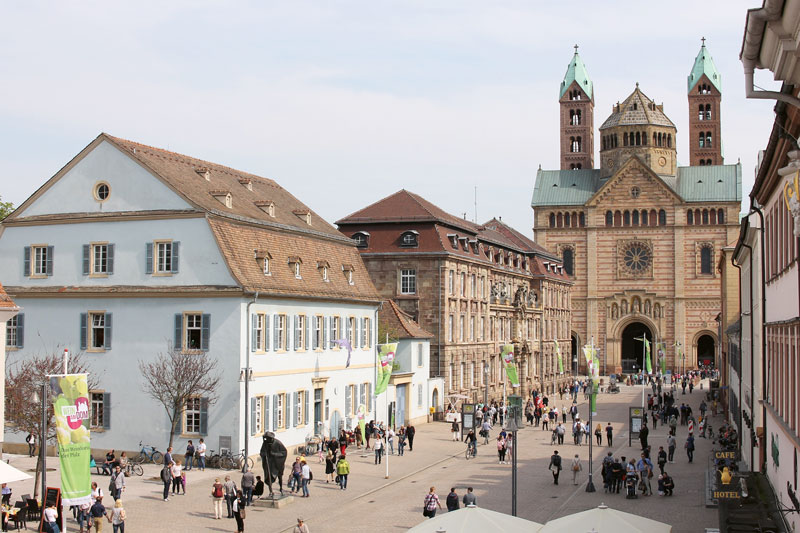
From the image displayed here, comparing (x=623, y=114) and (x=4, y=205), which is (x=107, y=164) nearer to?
(x=4, y=205)

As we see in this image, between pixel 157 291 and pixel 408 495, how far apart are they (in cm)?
1312

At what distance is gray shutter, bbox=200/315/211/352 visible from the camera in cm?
4003

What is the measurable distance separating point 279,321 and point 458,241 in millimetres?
26130

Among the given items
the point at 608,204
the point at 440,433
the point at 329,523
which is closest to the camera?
the point at 329,523

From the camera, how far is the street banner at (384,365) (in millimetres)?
45000

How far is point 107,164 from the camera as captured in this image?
137 ft

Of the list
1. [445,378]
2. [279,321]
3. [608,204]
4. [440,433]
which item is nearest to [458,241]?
[445,378]

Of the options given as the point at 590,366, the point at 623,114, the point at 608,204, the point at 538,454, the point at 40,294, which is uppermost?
the point at 623,114

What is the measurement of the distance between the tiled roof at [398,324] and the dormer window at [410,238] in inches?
196

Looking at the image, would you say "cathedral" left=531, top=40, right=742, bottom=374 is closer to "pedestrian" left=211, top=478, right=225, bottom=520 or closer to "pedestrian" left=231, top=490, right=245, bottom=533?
"pedestrian" left=211, top=478, right=225, bottom=520

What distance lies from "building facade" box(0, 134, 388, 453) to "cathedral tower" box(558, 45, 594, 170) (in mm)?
91933

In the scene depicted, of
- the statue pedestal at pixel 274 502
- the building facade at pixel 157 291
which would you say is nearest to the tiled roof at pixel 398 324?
the building facade at pixel 157 291

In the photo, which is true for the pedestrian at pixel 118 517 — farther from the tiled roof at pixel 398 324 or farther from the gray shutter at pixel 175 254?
the tiled roof at pixel 398 324

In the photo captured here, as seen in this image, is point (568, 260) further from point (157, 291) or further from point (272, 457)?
point (272, 457)
